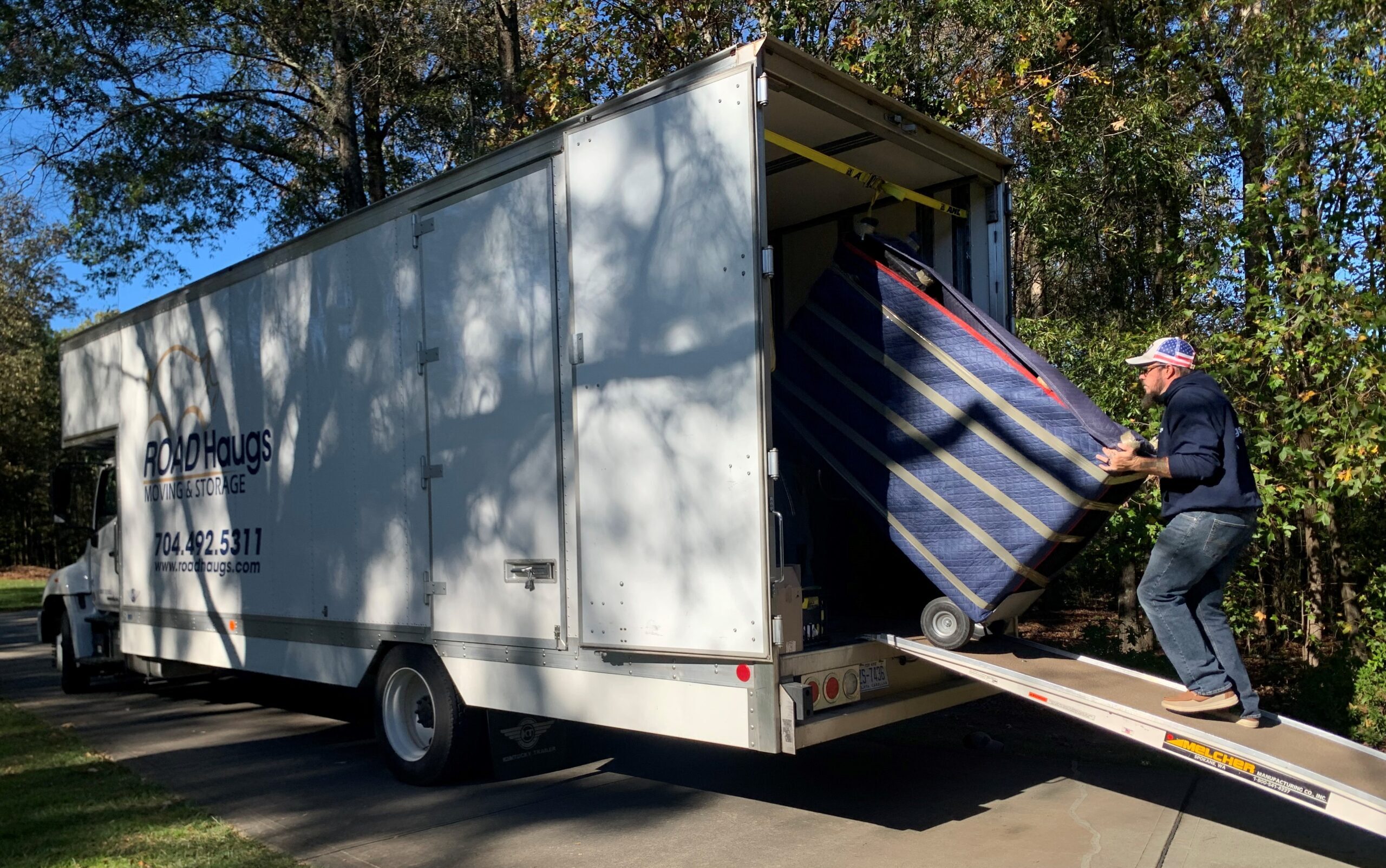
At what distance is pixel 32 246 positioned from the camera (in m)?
32.4

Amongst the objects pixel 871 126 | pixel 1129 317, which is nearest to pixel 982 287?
pixel 871 126

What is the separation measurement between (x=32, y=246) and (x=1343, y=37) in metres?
34.3

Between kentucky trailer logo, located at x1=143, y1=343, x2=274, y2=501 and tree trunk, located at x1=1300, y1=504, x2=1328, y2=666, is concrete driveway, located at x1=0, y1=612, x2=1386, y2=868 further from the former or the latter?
tree trunk, located at x1=1300, y1=504, x2=1328, y2=666

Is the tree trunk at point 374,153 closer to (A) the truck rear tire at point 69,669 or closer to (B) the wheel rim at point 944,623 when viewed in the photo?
(A) the truck rear tire at point 69,669

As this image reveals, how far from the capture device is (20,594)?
26.1m

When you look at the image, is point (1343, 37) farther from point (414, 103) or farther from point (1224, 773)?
point (414, 103)

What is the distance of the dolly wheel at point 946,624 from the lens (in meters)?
5.00

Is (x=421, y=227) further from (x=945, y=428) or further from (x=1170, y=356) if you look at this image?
(x=1170, y=356)

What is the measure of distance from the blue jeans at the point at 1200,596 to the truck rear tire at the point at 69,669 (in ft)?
30.9

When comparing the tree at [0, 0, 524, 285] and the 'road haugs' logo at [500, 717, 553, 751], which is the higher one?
the tree at [0, 0, 524, 285]

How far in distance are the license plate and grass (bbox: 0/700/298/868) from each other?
2.68 meters

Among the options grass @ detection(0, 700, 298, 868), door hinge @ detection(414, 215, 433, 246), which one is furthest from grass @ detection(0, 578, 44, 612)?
door hinge @ detection(414, 215, 433, 246)

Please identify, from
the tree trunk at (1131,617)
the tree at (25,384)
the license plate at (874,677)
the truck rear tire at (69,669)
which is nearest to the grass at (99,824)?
the license plate at (874,677)

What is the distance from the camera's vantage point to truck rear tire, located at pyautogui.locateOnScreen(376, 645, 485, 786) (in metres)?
6.15
